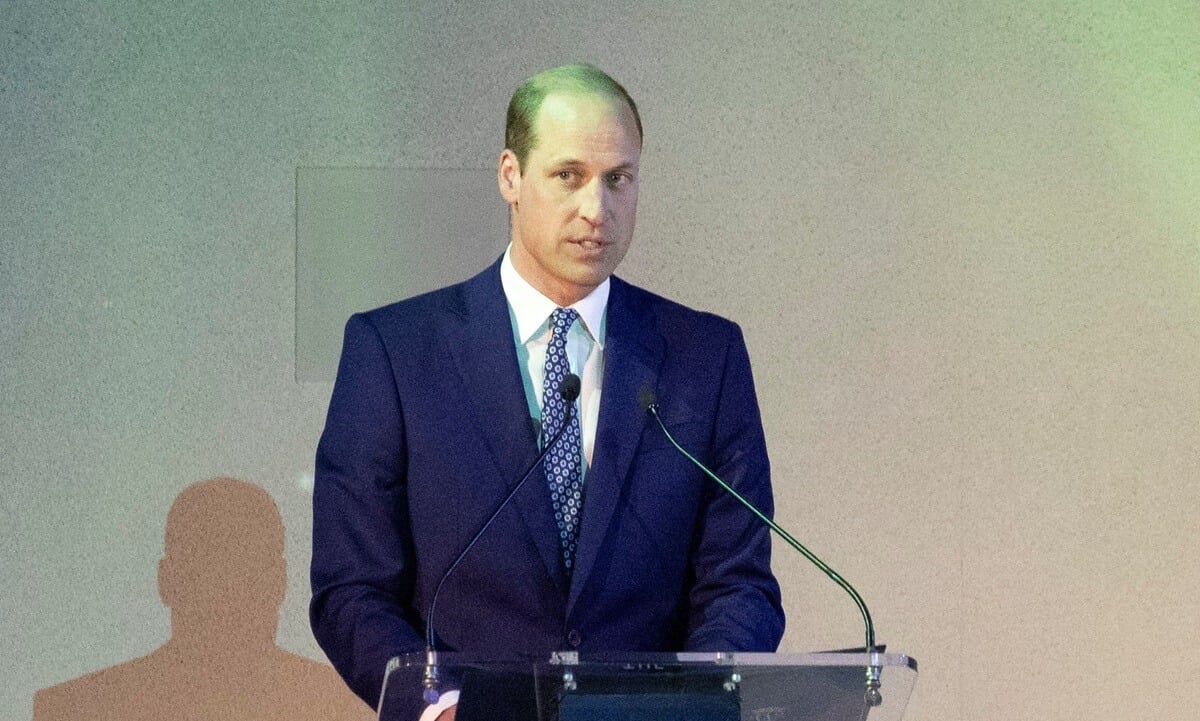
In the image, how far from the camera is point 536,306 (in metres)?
2.33

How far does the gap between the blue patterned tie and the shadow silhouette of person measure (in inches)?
47.4

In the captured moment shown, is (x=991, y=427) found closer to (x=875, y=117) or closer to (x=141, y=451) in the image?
(x=875, y=117)

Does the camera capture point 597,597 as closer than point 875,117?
Yes

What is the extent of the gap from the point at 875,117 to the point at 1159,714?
1.55 m

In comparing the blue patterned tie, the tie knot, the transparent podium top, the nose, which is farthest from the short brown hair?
the transparent podium top

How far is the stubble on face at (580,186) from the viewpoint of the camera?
220cm

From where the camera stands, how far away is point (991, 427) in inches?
135

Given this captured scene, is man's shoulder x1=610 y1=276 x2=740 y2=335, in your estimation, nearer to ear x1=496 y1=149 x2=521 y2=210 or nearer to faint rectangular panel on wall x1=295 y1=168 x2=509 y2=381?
ear x1=496 y1=149 x2=521 y2=210

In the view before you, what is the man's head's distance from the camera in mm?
2199

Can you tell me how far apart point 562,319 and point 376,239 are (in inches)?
42.8

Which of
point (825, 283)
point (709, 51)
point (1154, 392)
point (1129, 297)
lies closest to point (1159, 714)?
point (1154, 392)

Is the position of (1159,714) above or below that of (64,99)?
below

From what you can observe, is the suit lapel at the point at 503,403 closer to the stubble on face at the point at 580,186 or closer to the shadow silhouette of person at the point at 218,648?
the stubble on face at the point at 580,186

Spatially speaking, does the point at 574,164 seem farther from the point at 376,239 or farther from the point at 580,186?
the point at 376,239
